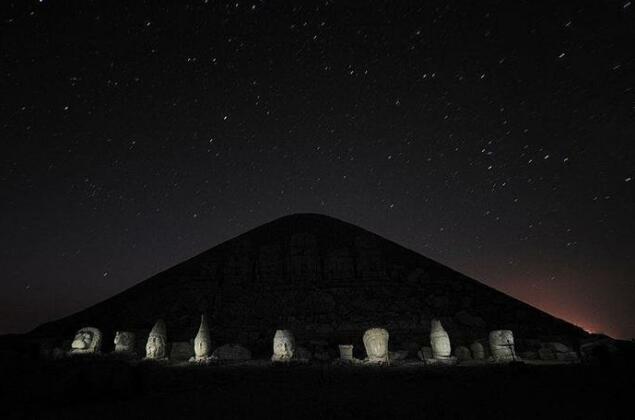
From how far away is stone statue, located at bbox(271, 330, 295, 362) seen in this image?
2363 cm

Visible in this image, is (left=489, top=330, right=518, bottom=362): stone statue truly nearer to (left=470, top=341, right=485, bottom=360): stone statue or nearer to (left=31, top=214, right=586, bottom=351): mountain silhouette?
(left=470, top=341, right=485, bottom=360): stone statue

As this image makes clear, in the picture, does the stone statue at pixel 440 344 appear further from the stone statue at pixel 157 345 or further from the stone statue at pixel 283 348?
the stone statue at pixel 157 345

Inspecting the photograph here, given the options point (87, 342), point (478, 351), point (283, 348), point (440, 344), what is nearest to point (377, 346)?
point (440, 344)

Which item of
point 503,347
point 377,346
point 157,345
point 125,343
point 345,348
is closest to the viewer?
point 503,347

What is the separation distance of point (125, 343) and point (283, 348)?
12.5 meters

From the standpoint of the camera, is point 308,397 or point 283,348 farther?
point 283,348

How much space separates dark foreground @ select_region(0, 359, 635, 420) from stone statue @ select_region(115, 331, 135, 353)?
15609 millimetres

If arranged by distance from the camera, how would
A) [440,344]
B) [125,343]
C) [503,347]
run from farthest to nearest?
1. [125,343]
2. [440,344]
3. [503,347]

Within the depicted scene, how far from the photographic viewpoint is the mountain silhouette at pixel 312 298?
48.9 m

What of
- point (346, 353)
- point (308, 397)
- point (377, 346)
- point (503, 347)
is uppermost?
point (377, 346)

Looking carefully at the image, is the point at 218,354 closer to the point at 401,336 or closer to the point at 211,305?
the point at 401,336

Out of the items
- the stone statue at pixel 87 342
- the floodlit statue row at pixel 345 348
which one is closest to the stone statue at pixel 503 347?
the floodlit statue row at pixel 345 348

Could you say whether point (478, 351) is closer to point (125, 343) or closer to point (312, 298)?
point (125, 343)

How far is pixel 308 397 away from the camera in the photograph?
10828 millimetres
